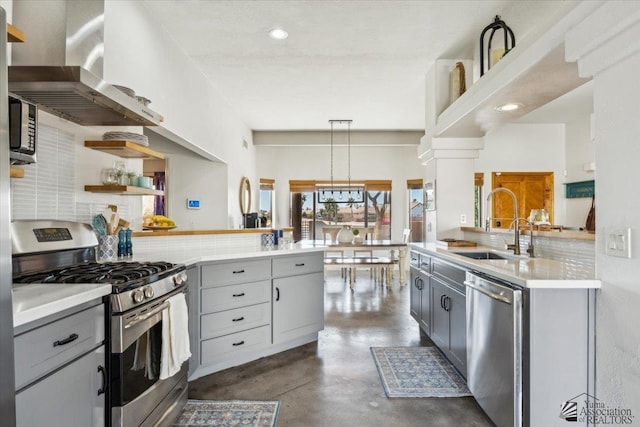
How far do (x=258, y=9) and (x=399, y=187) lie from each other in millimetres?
5603

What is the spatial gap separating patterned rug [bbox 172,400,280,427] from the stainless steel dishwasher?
1.17 m

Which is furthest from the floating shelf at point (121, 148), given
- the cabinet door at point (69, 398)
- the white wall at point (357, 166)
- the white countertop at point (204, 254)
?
the white wall at point (357, 166)

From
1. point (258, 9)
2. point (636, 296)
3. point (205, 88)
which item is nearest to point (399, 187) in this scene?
point (205, 88)

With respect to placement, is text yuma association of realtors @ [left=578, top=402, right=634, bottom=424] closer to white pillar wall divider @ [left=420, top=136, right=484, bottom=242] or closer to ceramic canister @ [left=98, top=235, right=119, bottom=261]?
white pillar wall divider @ [left=420, top=136, right=484, bottom=242]

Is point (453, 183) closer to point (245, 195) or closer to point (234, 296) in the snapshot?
point (234, 296)

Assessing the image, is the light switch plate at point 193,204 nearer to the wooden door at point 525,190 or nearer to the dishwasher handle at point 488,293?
the dishwasher handle at point 488,293

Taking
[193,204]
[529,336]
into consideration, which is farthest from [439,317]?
[193,204]

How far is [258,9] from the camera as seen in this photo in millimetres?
3004

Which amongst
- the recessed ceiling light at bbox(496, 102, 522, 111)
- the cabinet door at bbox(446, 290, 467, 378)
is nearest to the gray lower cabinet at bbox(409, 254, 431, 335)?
the cabinet door at bbox(446, 290, 467, 378)

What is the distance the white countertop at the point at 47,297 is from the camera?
1.10 metres

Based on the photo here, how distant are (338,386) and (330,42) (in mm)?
2980

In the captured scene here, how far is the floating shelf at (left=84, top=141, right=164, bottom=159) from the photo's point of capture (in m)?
2.41

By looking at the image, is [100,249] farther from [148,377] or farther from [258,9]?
[258,9]

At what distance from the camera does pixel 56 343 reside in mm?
1227
